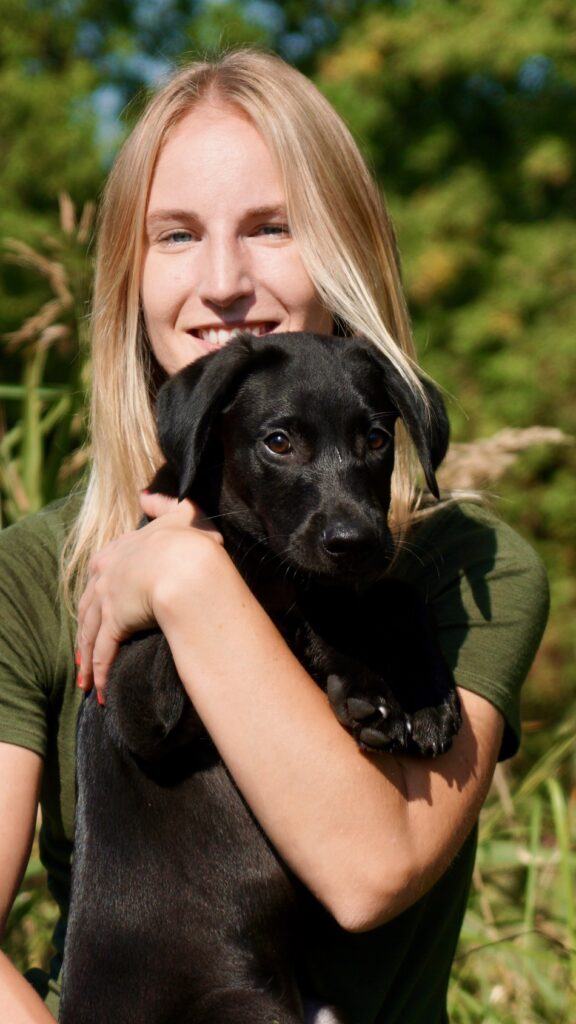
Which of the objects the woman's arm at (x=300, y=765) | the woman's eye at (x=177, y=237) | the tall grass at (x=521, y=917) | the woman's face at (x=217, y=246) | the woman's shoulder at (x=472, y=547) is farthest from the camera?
the tall grass at (x=521, y=917)

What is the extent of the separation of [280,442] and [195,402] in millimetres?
202

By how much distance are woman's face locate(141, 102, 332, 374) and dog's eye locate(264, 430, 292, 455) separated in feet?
1.08

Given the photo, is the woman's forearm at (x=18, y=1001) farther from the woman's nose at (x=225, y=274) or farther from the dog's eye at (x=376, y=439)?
the woman's nose at (x=225, y=274)

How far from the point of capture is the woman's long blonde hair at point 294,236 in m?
2.92

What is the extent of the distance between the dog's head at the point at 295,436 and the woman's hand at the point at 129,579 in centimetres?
9

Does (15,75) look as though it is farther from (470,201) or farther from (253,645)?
(253,645)

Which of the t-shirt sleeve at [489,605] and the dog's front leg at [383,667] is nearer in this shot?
the dog's front leg at [383,667]

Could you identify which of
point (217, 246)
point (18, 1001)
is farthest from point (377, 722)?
point (217, 246)

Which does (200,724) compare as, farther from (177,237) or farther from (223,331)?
(177,237)

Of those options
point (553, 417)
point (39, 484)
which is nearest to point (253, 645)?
point (39, 484)

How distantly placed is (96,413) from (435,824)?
4.32 ft

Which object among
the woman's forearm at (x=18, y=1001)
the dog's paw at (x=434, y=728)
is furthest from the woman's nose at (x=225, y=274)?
the woman's forearm at (x=18, y=1001)

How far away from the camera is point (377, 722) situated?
235 centimetres

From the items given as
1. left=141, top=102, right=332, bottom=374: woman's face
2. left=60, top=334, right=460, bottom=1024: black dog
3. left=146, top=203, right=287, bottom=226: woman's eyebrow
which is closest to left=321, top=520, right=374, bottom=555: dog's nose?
left=60, top=334, right=460, bottom=1024: black dog
